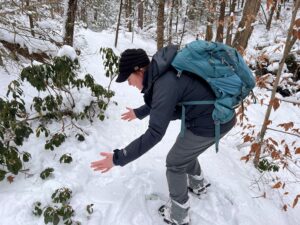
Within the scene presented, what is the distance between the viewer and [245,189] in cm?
332

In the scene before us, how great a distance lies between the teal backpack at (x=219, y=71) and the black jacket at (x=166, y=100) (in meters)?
0.05

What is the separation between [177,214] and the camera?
258cm

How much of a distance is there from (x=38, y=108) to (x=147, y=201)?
1.75 m

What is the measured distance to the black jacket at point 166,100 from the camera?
190 cm

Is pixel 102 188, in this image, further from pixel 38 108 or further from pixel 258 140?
pixel 258 140

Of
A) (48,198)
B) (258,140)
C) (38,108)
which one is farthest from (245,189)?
(38,108)

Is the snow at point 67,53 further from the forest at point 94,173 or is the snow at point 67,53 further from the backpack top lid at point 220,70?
the backpack top lid at point 220,70

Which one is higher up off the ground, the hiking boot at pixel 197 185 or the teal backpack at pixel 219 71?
the teal backpack at pixel 219 71

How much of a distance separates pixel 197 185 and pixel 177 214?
55 cm

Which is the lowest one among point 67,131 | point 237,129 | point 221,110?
point 237,129

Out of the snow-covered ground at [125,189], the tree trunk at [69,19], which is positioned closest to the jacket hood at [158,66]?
the snow-covered ground at [125,189]

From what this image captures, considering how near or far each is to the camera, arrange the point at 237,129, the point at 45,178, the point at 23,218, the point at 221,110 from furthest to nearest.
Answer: the point at 237,129 → the point at 45,178 → the point at 23,218 → the point at 221,110

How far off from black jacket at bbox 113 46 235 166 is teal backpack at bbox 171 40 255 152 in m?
0.05

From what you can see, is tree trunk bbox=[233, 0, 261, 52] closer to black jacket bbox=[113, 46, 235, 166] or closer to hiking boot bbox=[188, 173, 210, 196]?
hiking boot bbox=[188, 173, 210, 196]
